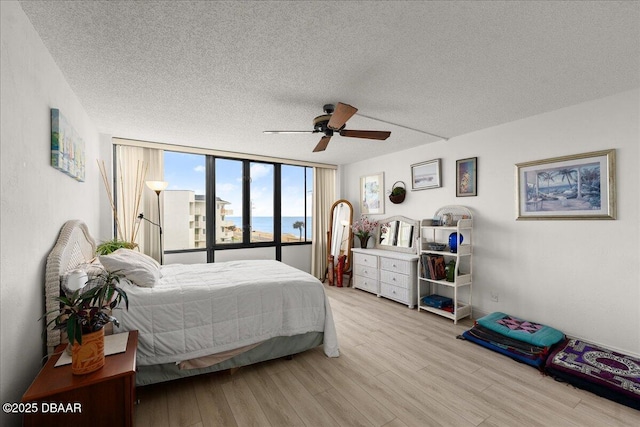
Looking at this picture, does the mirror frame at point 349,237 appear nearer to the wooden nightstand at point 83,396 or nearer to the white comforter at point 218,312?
the white comforter at point 218,312

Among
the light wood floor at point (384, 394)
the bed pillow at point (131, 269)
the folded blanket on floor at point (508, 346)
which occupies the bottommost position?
the light wood floor at point (384, 394)

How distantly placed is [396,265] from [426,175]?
1.45m

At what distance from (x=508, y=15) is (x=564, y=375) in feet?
8.76

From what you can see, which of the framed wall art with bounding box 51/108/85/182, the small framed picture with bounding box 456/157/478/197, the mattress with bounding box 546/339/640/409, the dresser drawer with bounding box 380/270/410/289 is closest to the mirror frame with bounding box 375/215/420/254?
the dresser drawer with bounding box 380/270/410/289

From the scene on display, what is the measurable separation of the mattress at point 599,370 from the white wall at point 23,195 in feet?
11.8

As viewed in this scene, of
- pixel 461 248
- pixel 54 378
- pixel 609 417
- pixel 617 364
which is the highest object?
pixel 461 248

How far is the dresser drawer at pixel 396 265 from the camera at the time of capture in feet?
13.0

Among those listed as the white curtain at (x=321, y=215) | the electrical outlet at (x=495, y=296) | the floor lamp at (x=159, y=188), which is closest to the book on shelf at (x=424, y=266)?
the electrical outlet at (x=495, y=296)

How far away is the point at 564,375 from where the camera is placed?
2.21 meters

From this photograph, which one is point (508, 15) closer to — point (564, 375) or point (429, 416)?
point (429, 416)

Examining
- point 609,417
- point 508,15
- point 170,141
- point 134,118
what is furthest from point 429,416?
point 170,141

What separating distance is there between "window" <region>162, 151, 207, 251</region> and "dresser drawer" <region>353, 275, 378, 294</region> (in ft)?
8.83

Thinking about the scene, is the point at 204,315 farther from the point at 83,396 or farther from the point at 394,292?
the point at 394,292

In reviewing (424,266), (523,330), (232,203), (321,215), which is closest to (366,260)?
(424,266)
